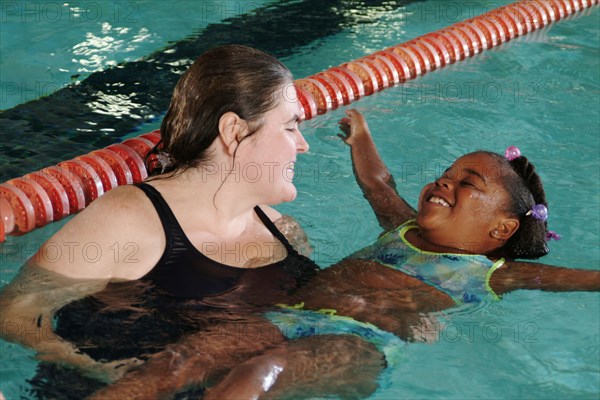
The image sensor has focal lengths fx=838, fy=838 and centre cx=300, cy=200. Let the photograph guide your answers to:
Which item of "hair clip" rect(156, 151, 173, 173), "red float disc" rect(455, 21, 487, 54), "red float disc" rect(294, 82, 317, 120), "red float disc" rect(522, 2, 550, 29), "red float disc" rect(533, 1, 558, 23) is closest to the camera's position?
"hair clip" rect(156, 151, 173, 173)

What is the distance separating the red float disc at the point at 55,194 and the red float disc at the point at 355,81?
1816 millimetres

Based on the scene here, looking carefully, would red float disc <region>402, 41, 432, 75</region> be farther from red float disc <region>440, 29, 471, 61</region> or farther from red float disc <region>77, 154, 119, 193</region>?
red float disc <region>77, 154, 119, 193</region>

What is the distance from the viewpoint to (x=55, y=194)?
3.41 m

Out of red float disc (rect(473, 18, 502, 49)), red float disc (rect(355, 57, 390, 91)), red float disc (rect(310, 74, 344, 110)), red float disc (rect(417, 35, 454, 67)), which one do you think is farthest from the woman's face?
red float disc (rect(473, 18, 502, 49))

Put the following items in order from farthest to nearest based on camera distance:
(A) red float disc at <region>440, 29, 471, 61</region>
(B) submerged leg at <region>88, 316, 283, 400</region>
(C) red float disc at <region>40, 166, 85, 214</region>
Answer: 1. (A) red float disc at <region>440, 29, 471, 61</region>
2. (C) red float disc at <region>40, 166, 85, 214</region>
3. (B) submerged leg at <region>88, 316, 283, 400</region>

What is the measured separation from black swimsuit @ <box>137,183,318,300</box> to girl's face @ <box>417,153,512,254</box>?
0.57m

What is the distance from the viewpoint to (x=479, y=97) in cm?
477

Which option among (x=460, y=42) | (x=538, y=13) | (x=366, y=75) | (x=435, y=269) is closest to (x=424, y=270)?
(x=435, y=269)

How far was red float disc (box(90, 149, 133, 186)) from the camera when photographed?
3.59 m

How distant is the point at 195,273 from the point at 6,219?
120 cm

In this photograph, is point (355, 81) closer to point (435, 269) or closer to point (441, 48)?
point (441, 48)

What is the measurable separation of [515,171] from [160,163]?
1.27 metres

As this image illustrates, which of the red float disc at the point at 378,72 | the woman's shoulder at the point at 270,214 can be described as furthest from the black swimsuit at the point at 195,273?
the red float disc at the point at 378,72

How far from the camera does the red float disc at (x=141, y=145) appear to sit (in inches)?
145
